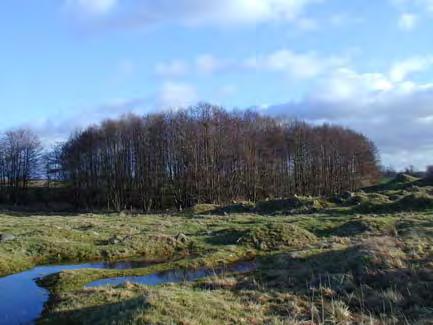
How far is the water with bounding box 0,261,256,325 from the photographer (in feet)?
51.3

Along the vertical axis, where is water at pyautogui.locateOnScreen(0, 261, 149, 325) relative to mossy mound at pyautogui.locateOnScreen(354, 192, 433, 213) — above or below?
below

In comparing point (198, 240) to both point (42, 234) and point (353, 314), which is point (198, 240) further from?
point (353, 314)

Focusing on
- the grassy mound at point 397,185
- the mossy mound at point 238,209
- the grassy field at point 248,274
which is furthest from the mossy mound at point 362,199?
the grassy mound at point 397,185

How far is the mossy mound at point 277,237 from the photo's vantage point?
27.1m

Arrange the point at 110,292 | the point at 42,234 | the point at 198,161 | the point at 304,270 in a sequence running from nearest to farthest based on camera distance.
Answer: the point at 110,292 → the point at 304,270 → the point at 42,234 → the point at 198,161

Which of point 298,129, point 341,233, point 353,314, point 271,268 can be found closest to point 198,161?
point 298,129

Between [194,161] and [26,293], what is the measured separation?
61505 mm

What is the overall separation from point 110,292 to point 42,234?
1418cm

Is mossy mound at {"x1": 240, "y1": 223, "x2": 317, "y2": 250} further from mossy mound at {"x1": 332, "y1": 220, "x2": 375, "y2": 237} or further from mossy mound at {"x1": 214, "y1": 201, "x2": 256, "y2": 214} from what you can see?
mossy mound at {"x1": 214, "y1": 201, "x2": 256, "y2": 214}

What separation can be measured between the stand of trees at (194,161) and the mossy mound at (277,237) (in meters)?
49.9

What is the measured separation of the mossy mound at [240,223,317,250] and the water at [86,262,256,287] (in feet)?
15.3

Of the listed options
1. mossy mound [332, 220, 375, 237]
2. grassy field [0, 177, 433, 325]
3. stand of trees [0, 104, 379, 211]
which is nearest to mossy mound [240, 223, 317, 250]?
grassy field [0, 177, 433, 325]

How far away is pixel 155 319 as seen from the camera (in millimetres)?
11742

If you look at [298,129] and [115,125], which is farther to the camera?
[298,129]
